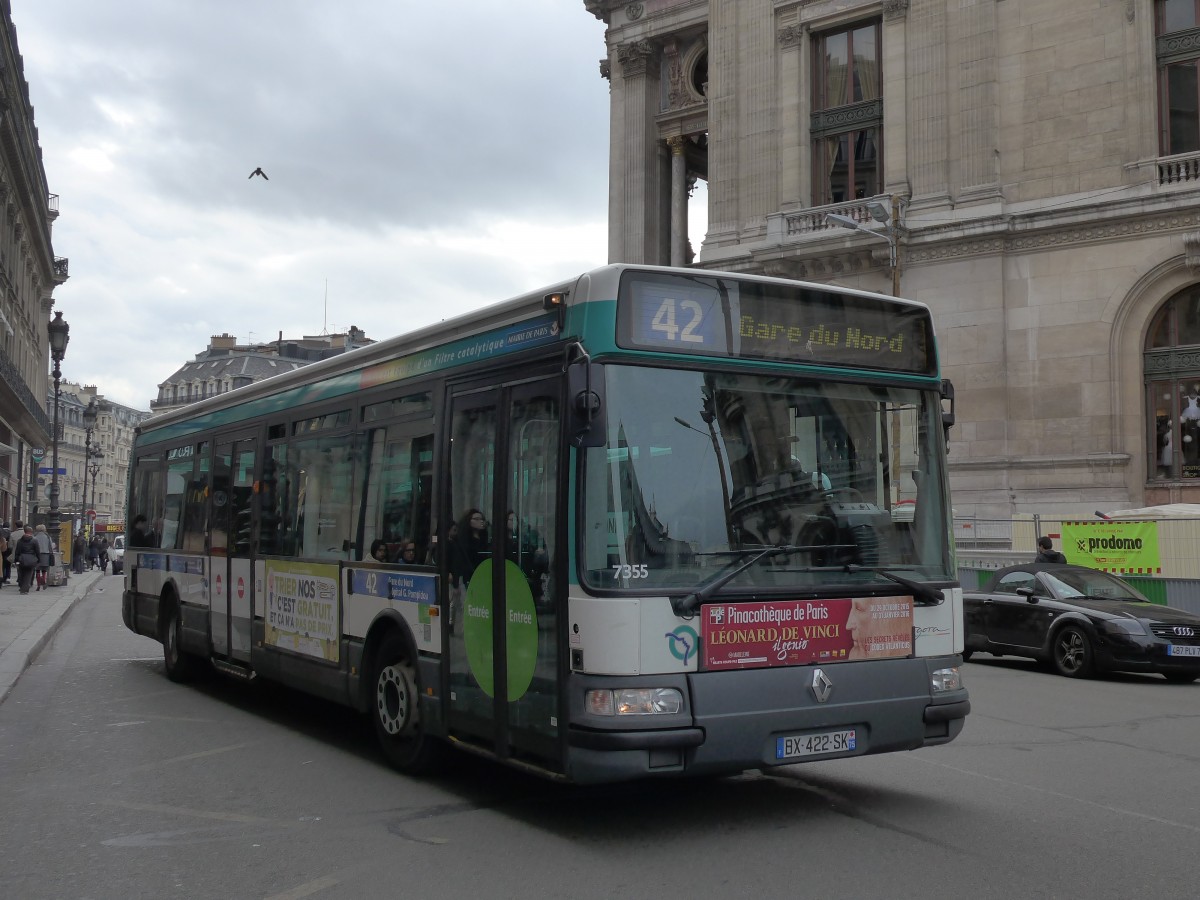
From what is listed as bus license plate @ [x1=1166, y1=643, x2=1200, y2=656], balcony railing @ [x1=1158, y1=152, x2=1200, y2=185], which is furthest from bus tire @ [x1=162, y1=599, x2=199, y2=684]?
balcony railing @ [x1=1158, y1=152, x2=1200, y2=185]

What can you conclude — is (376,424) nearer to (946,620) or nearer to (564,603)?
(564,603)

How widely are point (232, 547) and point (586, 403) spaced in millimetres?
6567

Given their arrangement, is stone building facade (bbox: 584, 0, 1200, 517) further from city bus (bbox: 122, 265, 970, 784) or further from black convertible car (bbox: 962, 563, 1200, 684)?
city bus (bbox: 122, 265, 970, 784)

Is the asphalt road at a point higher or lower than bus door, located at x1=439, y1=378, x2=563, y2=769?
lower

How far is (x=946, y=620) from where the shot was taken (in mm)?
7070

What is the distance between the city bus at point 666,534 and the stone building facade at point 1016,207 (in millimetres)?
23371

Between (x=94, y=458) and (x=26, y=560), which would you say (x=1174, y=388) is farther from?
→ (x=94, y=458)

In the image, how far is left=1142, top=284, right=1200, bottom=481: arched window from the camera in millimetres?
30438

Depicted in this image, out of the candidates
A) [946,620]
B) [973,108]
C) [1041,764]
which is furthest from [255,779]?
[973,108]

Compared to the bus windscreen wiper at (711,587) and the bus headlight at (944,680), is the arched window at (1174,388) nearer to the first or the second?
the bus headlight at (944,680)

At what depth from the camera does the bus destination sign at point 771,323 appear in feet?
21.3

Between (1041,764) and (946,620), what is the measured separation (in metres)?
2.19

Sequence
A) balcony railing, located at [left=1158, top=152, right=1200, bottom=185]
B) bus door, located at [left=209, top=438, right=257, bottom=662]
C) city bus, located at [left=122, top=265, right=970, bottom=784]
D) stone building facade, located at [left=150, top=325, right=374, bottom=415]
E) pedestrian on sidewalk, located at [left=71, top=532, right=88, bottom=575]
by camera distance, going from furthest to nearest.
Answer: stone building facade, located at [left=150, top=325, right=374, bottom=415], pedestrian on sidewalk, located at [left=71, top=532, right=88, bottom=575], balcony railing, located at [left=1158, top=152, right=1200, bottom=185], bus door, located at [left=209, top=438, right=257, bottom=662], city bus, located at [left=122, top=265, right=970, bottom=784]

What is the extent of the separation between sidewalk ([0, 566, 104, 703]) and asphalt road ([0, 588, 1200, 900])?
12.7 feet
